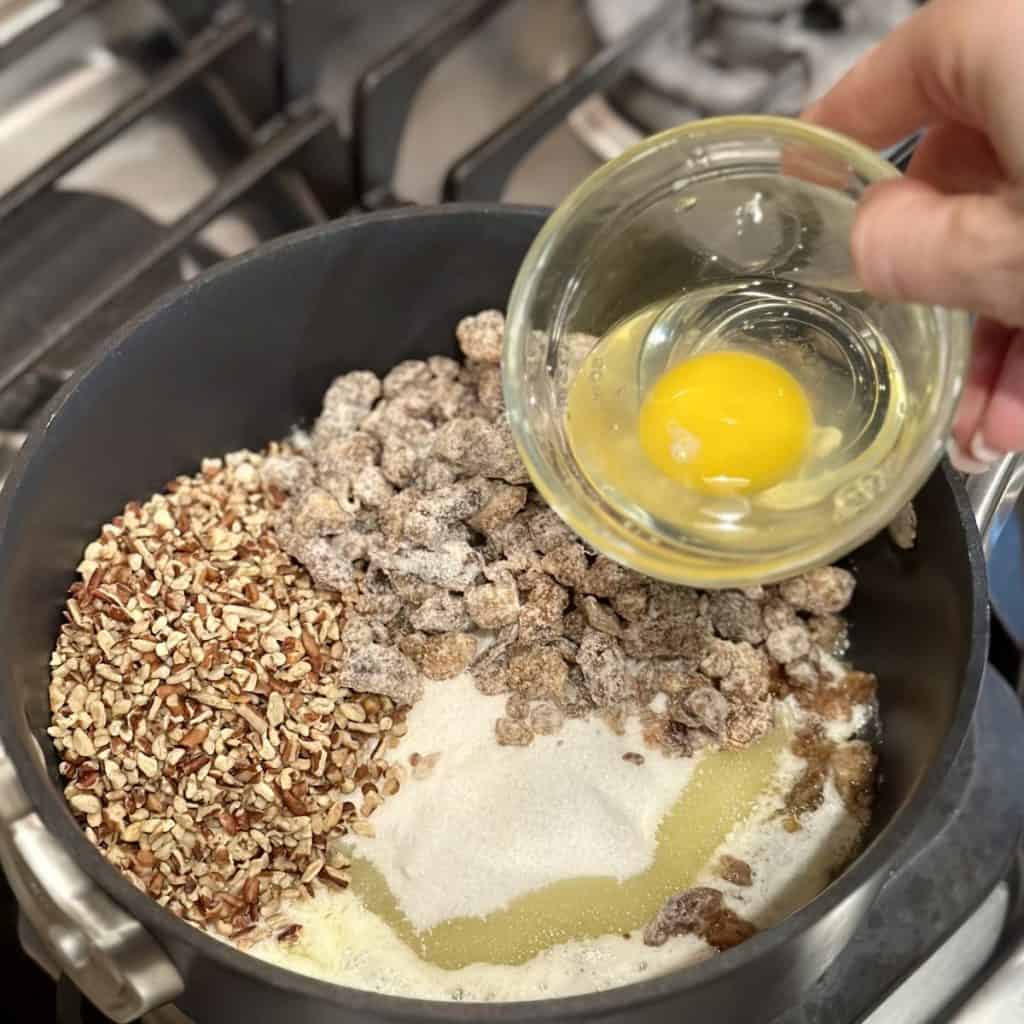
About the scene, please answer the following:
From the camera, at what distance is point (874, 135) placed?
37.5 inches

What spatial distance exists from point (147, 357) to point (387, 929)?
1.58ft

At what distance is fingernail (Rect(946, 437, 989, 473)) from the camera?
93cm

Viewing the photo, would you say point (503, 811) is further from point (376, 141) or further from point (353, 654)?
point (376, 141)

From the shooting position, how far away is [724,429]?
2.93 feet

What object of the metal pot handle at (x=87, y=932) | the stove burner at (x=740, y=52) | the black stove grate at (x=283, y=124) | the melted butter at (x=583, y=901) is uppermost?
the black stove grate at (x=283, y=124)

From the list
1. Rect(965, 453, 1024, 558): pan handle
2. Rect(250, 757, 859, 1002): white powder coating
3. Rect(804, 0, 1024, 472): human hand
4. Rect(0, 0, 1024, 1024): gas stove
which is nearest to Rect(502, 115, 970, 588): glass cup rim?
Rect(804, 0, 1024, 472): human hand

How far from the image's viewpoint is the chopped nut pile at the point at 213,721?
0.94 metres

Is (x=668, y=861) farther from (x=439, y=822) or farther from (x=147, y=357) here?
(x=147, y=357)

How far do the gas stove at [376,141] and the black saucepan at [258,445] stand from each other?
0.48ft

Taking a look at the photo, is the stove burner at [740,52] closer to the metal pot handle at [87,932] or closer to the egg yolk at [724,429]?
the egg yolk at [724,429]

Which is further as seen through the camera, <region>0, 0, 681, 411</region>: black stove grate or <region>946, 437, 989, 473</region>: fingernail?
<region>0, 0, 681, 411</region>: black stove grate

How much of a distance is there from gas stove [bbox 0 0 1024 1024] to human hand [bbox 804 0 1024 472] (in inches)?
13.5

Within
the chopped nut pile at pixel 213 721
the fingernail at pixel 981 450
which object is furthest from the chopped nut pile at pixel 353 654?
the fingernail at pixel 981 450

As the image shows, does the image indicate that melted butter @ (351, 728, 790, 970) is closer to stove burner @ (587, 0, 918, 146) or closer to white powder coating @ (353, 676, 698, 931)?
white powder coating @ (353, 676, 698, 931)
